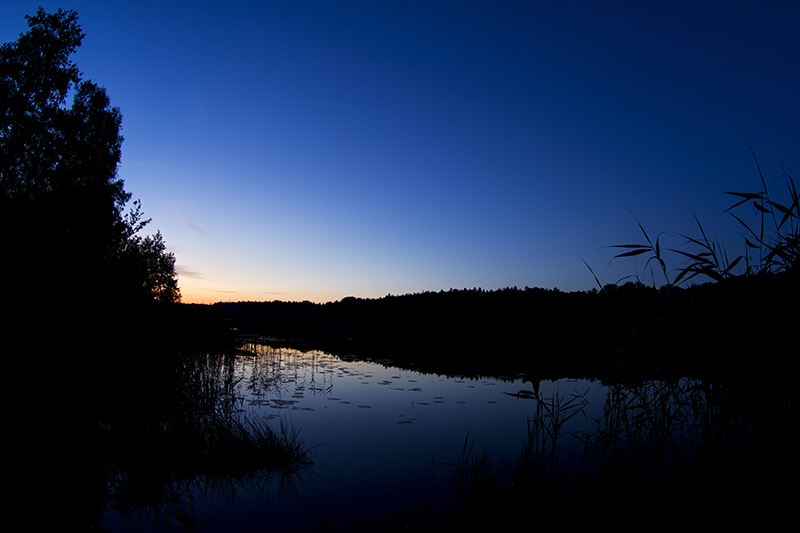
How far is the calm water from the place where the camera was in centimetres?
515

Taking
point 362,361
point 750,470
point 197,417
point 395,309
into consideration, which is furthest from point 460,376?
point 395,309

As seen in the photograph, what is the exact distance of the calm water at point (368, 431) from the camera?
5148 mm

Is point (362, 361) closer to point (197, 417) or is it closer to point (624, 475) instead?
point (197, 417)

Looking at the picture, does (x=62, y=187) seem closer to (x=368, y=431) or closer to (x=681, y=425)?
(x=368, y=431)

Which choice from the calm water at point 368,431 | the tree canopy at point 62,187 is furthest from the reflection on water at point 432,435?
the tree canopy at point 62,187

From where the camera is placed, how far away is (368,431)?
8.62 meters

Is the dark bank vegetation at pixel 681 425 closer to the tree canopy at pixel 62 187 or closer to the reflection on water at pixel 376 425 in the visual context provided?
the reflection on water at pixel 376 425

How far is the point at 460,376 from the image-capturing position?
17.2 metres

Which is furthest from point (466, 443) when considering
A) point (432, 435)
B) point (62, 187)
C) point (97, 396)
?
point (62, 187)

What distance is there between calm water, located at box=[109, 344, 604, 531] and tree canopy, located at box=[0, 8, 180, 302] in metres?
4.02

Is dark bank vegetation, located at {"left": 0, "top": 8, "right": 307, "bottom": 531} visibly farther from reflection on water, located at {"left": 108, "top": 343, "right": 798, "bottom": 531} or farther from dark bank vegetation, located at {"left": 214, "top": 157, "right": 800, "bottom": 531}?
dark bank vegetation, located at {"left": 214, "top": 157, "right": 800, "bottom": 531}

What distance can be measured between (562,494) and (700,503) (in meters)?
1.41

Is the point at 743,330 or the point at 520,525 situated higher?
→ the point at 743,330

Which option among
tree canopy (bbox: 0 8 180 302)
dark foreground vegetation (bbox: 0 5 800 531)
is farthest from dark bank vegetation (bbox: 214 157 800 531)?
tree canopy (bbox: 0 8 180 302)
